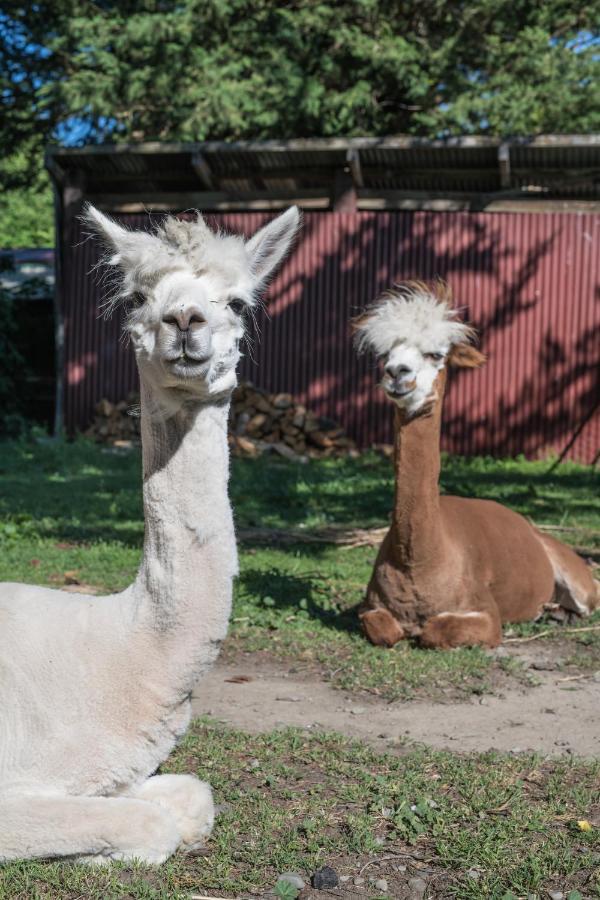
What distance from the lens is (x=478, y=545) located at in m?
6.06

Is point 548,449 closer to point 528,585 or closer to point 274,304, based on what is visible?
point 274,304

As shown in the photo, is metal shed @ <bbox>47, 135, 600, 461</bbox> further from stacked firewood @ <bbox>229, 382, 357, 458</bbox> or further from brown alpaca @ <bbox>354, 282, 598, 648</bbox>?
brown alpaca @ <bbox>354, 282, 598, 648</bbox>

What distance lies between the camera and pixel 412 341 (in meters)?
5.52

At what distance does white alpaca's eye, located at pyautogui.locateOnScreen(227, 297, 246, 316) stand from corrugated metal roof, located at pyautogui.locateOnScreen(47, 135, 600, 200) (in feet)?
39.9

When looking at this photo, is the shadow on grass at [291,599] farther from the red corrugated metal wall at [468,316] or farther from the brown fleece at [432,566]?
the red corrugated metal wall at [468,316]

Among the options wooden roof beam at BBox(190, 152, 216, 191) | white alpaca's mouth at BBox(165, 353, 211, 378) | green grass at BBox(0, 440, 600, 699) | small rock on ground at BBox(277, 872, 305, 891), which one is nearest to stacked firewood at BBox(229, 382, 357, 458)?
green grass at BBox(0, 440, 600, 699)

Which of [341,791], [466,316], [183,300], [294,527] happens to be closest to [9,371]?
[466,316]

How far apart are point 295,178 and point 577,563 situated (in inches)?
426

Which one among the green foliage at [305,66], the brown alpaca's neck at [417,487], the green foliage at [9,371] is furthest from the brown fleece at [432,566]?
the green foliage at [305,66]

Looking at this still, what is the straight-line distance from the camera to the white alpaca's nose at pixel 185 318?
2713 mm

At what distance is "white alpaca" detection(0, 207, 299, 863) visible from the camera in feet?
9.56

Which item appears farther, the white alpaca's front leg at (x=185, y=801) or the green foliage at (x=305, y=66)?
the green foliage at (x=305, y=66)

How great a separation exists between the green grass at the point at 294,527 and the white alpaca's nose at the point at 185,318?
297 centimetres

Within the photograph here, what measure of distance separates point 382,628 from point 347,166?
1128 cm
